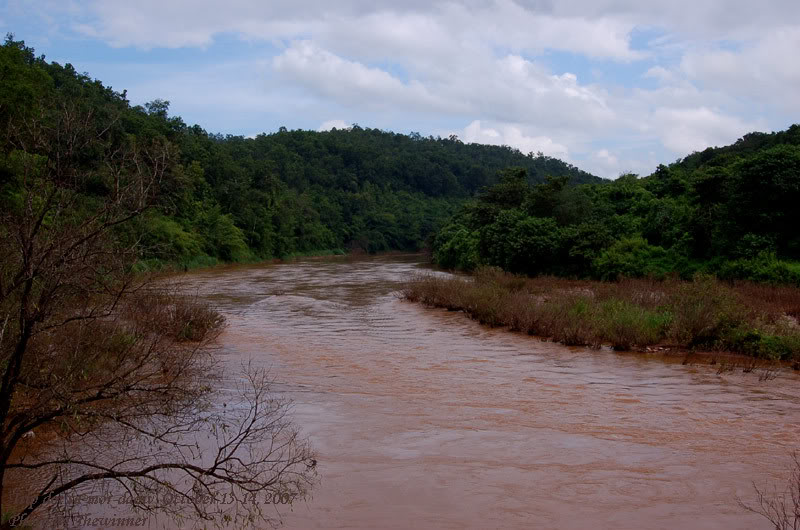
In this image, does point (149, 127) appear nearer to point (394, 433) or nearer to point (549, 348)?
point (549, 348)

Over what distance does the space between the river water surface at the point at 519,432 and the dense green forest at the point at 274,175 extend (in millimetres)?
3950

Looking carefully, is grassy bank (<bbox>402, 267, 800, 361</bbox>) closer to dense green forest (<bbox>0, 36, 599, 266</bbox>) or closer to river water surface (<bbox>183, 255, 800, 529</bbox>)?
river water surface (<bbox>183, 255, 800, 529</bbox>)

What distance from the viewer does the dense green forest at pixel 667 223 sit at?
25422 millimetres

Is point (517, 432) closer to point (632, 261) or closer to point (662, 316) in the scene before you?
point (662, 316)

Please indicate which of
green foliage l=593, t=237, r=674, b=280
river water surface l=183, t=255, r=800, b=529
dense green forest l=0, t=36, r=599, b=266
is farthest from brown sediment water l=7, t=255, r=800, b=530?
green foliage l=593, t=237, r=674, b=280

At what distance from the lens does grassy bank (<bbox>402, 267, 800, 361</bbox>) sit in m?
15.5

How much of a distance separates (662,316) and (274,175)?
6465cm

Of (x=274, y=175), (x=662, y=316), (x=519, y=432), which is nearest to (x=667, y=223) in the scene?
(x=662, y=316)

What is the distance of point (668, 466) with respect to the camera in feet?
28.4

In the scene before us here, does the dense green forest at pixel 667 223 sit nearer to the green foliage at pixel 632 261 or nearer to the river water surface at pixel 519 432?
the green foliage at pixel 632 261

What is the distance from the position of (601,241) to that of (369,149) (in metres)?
84.3

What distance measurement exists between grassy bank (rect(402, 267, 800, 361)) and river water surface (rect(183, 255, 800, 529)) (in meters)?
0.80

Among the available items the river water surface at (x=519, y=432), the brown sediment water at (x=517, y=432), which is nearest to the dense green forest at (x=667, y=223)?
the brown sediment water at (x=517, y=432)

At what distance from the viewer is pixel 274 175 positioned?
77.4 m
